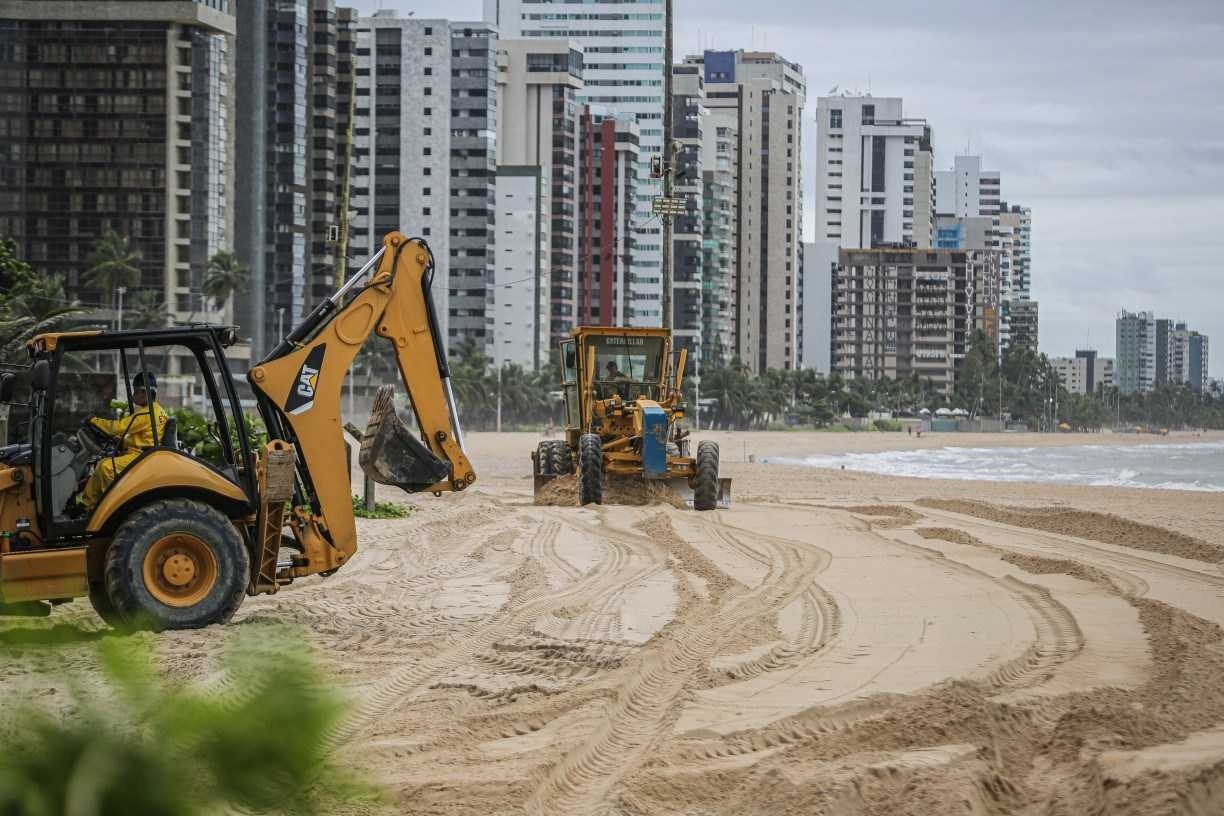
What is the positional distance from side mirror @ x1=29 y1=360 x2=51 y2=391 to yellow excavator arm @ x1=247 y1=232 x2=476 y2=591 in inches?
61.1

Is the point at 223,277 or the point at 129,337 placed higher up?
the point at 223,277

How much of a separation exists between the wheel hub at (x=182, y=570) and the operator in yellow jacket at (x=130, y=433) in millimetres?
605

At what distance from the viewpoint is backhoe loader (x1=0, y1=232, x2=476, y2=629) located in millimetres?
10891

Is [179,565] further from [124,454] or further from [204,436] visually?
[204,436]

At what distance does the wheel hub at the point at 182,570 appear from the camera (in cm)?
1103

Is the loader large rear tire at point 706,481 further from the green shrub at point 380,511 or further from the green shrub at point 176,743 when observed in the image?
the green shrub at point 176,743

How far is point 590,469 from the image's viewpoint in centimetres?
2698

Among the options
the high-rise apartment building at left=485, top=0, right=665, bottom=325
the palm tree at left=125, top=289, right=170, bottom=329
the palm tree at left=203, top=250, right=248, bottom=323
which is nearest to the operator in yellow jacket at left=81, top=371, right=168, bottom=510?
the palm tree at left=125, top=289, right=170, bottom=329

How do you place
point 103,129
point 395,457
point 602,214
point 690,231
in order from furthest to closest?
point 690,231, point 602,214, point 103,129, point 395,457

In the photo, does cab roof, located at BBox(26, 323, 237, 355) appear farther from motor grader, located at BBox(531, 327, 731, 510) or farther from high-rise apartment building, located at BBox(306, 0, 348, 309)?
high-rise apartment building, located at BBox(306, 0, 348, 309)

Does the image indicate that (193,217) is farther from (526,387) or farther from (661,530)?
(661,530)

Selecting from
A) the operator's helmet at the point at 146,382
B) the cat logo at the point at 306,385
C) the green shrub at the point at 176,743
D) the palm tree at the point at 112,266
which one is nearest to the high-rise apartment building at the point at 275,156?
the palm tree at the point at 112,266

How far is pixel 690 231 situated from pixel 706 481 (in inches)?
6312

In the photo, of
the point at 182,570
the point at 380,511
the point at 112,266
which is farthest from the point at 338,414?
the point at 112,266
